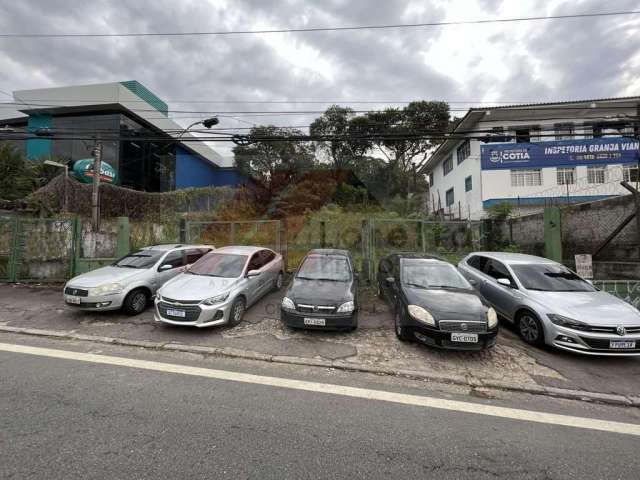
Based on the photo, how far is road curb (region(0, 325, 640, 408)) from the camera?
3938 millimetres

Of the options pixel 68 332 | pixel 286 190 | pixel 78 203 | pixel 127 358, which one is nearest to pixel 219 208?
pixel 286 190

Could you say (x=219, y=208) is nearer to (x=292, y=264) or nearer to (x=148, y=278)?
(x=292, y=264)

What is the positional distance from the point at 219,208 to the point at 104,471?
19534 millimetres

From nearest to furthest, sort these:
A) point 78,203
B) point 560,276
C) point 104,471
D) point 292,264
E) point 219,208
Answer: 1. point 104,471
2. point 560,276
3. point 292,264
4. point 78,203
5. point 219,208

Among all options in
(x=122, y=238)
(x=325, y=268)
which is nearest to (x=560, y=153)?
(x=325, y=268)

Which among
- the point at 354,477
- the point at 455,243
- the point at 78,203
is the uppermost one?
the point at 78,203

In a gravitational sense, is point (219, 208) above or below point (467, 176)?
below

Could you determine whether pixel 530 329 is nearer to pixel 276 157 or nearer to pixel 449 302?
pixel 449 302

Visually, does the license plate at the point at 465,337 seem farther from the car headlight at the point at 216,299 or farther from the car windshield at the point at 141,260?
the car windshield at the point at 141,260

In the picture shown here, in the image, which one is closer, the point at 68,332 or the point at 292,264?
the point at 68,332

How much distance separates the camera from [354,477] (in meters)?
2.36

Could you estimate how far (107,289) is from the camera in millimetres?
6336

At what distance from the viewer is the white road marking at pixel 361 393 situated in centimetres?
333

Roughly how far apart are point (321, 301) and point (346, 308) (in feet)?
1.57
